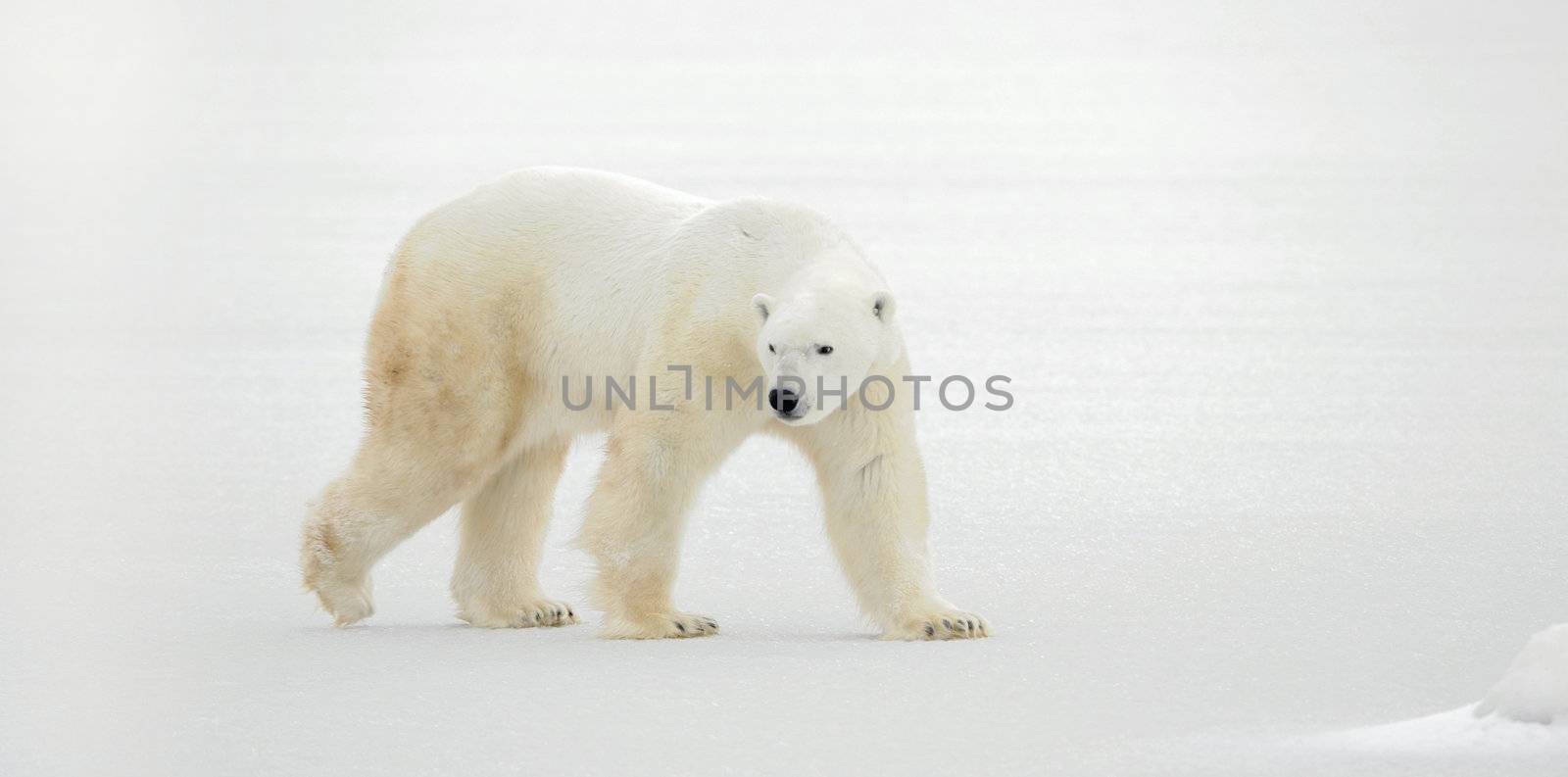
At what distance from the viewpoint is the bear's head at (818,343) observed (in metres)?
4.13

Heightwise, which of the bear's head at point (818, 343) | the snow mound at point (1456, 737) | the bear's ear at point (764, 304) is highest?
the bear's ear at point (764, 304)

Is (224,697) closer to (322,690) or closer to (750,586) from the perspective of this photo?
(322,690)

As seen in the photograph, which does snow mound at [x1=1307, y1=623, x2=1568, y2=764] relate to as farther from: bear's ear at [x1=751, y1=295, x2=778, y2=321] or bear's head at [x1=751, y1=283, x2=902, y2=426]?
bear's ear at [x1=751, y1=295, x2=778, y2=321]

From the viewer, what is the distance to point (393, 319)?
4875 mm

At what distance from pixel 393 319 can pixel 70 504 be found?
1.63m

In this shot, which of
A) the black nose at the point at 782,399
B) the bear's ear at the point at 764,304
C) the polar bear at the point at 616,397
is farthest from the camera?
the polar bear at the point at 616,397

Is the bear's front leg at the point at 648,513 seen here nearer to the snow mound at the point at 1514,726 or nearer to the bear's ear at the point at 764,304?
the bear's ear at the point at 764,304

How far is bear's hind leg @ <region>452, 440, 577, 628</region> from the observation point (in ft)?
16.4

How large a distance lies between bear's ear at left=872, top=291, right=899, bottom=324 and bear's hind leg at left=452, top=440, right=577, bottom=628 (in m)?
1.06

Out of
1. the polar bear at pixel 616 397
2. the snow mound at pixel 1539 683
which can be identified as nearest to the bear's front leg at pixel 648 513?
the polar bear at pixel 616 397

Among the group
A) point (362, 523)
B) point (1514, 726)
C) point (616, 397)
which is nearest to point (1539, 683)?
point (1514, 726)

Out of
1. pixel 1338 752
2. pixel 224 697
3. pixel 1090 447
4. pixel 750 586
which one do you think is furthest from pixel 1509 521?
pixel 224 697

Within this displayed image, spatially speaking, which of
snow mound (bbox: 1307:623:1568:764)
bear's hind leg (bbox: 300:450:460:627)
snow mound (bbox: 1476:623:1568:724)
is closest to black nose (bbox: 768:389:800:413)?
bear's hind leg (bbox: 300:450:460:627)

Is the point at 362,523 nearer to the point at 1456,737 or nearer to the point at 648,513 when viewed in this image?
the point at 648,513
